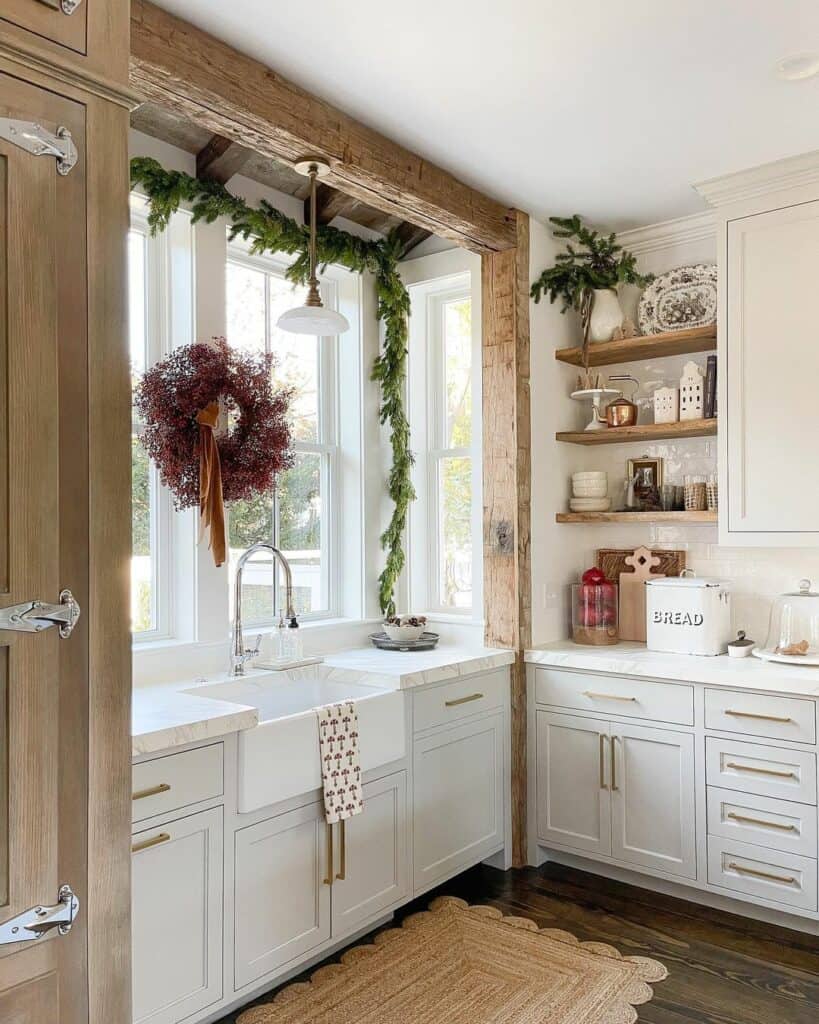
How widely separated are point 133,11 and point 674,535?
2.85 m

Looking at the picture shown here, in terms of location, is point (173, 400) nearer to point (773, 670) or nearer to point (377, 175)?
point (377, 175)

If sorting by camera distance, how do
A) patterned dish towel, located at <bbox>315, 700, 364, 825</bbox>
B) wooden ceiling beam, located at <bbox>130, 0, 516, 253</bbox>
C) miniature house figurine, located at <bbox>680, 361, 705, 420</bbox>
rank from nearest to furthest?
1. wooden ceiling beam, located at <bbox>130, 0, 516, 253</bbox>
2. patterned dish towel, located at <bbox>315, 700, 364, 825</bbox>
3. miniature house figurine, located at <bbox>680, 361, 705, 420</bbox>

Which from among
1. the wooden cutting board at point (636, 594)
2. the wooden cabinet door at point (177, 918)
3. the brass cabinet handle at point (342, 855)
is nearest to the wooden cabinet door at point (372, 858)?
the brass cabinet handle at point (342, 855)

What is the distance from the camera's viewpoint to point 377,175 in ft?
9.29

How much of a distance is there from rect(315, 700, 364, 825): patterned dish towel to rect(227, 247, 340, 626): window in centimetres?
97

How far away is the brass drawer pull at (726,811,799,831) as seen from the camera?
2854 mm

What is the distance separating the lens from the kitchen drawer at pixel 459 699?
119 inches

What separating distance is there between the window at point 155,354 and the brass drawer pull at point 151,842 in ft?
3.29

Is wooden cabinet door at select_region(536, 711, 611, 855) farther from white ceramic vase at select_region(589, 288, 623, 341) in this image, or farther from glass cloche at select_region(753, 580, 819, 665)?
white ceramic vase at select_region(589, 288, 623, 341)

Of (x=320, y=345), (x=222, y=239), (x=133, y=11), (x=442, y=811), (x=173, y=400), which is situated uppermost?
(x=133, y=11)

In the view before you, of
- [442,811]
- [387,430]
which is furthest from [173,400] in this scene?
[442,811]

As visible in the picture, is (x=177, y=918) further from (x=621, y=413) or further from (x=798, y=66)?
(x=798, y=66)

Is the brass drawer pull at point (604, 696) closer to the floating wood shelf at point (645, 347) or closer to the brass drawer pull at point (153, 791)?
the floating wood shelf at point (645, 347)

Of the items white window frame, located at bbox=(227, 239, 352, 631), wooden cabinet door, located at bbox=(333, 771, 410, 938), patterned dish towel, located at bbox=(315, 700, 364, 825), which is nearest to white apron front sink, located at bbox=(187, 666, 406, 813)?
patterned dish towel, located at bbox=(315, 700, 364, 825)
